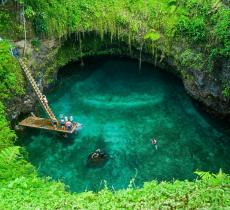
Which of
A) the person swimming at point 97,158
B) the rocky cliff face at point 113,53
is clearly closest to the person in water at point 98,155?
the person swimming at point 97,158

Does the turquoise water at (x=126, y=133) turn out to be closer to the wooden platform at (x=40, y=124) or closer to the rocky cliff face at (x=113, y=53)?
the wooden platform at (x=40, y=124)

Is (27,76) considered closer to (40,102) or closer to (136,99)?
(40,102)

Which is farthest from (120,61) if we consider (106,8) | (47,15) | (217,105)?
(217,105)

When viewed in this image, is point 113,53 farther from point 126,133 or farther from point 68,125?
point 68,125

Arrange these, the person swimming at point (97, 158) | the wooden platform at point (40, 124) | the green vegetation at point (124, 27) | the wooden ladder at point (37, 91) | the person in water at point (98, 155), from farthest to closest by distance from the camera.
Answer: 1. the wooden ladder at point (37, 91)
2. the wooden platform at point (40, 124)
3. the green vegetation at point (124, 27)
4. the person in water at point (98, 155)
5. the person swimming at point (97, 158)

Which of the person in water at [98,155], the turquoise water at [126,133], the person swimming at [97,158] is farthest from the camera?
the person in water at [98,155]

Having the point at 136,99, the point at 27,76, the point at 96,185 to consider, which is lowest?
the point at 96,185

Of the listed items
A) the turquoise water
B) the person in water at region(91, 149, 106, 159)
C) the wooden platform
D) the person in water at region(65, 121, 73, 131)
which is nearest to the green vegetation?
the wooden platform
